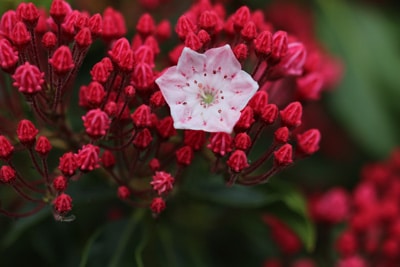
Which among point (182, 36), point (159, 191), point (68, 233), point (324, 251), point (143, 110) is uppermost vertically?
point (182, 36)

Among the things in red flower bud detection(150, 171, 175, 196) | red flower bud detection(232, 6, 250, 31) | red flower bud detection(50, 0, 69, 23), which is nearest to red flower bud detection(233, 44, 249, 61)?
red flower bud detection(232, 6, 250, 31)

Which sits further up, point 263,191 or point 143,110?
point 143,110

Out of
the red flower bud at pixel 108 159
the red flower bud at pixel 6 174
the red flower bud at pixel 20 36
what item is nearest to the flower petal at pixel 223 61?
the red flower bud at pixel 108 159

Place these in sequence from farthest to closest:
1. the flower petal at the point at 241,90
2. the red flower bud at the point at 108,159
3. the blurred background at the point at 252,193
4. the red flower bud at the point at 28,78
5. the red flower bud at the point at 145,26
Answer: the blurred background at the point at 252,193
the red flower bud at the point at 145,26
the red flower bud at the point at 108,159
the flower petal at the point at 241,90
the red flower bud at the point at 28,78

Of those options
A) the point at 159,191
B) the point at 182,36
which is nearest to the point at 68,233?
the point at 159,191

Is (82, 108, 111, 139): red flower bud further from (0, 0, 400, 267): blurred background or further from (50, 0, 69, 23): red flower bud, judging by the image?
(0, 0, 400, 267): blurred background

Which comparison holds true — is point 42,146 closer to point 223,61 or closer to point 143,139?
point 143,139

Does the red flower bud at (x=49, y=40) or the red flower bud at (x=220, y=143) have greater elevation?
the red flower bud at (x=49, y=40)

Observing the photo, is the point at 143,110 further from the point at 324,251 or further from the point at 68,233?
the point at 324,251

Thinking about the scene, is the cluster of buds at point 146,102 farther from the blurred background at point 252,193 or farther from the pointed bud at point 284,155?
the blurred background at point 252,193

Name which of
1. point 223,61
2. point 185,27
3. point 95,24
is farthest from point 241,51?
point 95,24
